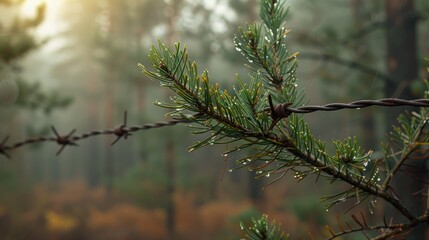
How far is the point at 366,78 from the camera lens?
9844 millimetres

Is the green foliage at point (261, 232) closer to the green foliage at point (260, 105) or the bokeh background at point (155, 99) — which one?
the green foliage at point (260, 105)

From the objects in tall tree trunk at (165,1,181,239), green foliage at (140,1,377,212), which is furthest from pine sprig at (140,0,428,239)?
tall tree trunk at (165,1,181,239)

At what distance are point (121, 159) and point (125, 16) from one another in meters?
27.9

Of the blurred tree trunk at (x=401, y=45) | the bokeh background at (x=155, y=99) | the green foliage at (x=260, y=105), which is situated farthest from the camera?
the bokeh background at (x=155, y=99)

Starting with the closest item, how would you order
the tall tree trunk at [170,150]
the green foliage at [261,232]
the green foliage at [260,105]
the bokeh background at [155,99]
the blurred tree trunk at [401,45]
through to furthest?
the green foliage at [260,105]
the green foliage at [261,232]
the blurred tree trunk at [401,45]
the bokeh background at [155,99]
the tall tree trunk at [170,150]

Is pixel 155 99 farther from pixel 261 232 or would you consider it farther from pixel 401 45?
pixel 261 232

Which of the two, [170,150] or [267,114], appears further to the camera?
[170,150]

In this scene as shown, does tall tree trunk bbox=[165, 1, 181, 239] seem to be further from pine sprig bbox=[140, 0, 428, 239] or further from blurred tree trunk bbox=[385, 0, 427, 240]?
pine sprig bbox=[140, 0, 428, 239]

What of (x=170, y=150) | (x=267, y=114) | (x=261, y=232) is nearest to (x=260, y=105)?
(x=267, y=114)

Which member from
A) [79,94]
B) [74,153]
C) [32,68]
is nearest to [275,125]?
[79,94]

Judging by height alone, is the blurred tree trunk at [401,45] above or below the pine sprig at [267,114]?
above

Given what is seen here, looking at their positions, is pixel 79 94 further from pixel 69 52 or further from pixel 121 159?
pixel 121 159

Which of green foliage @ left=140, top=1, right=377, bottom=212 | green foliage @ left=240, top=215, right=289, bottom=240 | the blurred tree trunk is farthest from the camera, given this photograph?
the blurred tree trunk

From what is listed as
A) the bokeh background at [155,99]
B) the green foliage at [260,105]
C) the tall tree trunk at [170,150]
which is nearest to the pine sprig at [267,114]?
the green foliage at [260,105]
